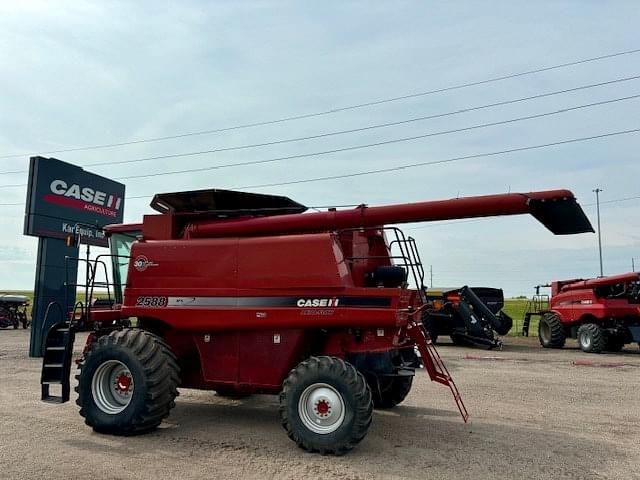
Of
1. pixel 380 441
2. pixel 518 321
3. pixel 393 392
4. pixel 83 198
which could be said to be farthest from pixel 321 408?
pixel 518 321

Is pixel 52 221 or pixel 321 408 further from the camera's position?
pixel 52 221

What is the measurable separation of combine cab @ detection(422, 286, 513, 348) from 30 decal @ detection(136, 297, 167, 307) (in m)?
12.0

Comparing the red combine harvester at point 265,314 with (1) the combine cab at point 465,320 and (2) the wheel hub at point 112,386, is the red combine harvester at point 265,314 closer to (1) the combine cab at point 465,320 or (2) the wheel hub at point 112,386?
(2) the wheel hub at point 112,386

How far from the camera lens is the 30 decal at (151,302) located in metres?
7.26

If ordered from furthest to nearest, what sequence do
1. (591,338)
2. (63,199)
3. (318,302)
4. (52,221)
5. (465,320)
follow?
(465,320), (591,338), (63,199), (52,221), (318,302)

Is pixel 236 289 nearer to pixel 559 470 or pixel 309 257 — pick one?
pixel 309 257

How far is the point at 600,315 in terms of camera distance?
695 inches

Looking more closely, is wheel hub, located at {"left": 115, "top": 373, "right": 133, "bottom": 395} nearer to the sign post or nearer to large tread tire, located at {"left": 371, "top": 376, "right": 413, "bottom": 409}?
large tread tire, located at {"left": 371, "top": 376, "right": 413, "bottom": 409}

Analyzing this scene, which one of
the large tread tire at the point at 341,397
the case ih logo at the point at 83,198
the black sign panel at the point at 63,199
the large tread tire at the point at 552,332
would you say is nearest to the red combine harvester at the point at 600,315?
the large tread tire at the point at 552,332

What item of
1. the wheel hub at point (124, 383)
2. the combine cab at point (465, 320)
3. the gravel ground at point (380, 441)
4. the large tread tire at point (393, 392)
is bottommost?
the gravel ground at point (380, 441)

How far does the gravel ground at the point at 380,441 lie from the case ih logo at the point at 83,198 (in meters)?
7.01

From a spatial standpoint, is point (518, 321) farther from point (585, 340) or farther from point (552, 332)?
point (585, 340)

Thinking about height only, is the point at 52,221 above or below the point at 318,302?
above

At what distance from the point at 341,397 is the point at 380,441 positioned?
102cm
